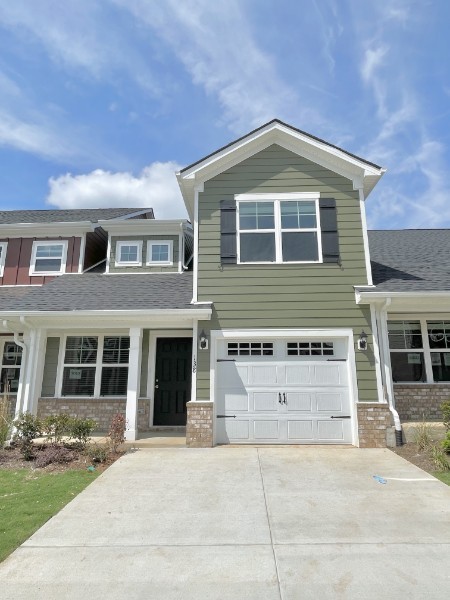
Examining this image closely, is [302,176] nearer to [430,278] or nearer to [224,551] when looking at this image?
[430,278]

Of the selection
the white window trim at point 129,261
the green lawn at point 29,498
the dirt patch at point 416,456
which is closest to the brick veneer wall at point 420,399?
the dirt patch at point 416,456

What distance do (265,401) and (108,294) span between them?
468 centimetres

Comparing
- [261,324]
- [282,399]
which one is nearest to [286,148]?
[261,324]

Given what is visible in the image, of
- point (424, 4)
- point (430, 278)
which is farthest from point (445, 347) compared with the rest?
point (424, 4)

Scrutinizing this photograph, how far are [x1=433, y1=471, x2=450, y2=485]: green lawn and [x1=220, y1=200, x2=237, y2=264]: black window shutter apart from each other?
5550mm

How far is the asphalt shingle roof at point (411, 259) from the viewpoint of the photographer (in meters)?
8.29

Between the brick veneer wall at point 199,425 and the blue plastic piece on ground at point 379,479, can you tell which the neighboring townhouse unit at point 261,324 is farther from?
the blue plastic piece on ground at point 379,479

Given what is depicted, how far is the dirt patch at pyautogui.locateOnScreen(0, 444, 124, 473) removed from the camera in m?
6.32

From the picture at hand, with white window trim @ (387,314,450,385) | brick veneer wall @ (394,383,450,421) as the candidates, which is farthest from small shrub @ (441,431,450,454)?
white window trim @ (387,314,450,385)

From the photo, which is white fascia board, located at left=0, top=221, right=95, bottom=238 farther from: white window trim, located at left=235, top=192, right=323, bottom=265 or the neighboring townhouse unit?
white window trim, located at left=235, top=192, right=323, bottom=265

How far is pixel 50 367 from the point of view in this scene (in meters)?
9.71

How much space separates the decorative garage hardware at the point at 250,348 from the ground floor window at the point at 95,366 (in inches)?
124

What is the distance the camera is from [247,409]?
316 inches

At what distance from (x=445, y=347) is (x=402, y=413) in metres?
1.97
